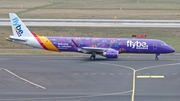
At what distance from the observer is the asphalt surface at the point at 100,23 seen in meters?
100

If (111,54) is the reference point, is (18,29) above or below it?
above

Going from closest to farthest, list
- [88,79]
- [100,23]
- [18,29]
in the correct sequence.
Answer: [88,79]
[18,29]
[100,23]

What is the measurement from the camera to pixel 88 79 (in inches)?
1961

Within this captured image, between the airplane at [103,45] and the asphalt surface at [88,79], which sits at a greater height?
the airplane at [103,45]

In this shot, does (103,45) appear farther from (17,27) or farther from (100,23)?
(100,23)

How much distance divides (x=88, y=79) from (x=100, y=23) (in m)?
54.1

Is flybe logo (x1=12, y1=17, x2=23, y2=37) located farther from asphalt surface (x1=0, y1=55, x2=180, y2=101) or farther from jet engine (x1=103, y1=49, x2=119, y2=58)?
jet engine (x1=103, y1=49, x2=119, y2=58)

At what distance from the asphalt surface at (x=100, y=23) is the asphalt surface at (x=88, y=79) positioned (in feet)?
114

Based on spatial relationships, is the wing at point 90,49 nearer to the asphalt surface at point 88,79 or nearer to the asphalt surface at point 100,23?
the asphalt surface at point 88,79

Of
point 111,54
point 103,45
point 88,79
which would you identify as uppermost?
point 103,45

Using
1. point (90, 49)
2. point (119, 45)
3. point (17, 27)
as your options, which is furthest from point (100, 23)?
point (90, 49)

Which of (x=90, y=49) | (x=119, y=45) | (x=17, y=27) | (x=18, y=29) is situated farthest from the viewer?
(x=17, y=27)

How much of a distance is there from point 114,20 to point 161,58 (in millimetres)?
44029

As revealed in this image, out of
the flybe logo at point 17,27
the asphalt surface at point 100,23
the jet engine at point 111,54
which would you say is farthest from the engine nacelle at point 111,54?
the asphalt surface at point 100,23
